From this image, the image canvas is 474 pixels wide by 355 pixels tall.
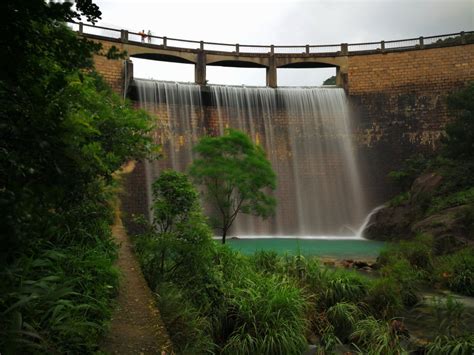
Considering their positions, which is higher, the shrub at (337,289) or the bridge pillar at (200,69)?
the bridge pillar at (200,69)

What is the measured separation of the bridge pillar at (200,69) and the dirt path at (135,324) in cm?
2210

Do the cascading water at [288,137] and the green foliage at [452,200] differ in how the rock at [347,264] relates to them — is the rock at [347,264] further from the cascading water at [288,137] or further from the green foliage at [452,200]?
the cascading water at [288,137]

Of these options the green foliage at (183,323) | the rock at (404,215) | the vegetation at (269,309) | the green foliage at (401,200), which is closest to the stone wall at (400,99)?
the green foliage at (401,200)

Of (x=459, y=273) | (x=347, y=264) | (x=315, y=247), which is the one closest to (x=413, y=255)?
(x=459, y=273)

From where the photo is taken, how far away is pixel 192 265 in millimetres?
5359

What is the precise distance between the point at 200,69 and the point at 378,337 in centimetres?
2301

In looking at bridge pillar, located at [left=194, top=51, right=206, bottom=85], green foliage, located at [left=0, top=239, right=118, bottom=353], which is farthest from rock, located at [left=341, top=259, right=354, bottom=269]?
bridge pillar, located at [left=194, top=51, right=206, bottom=85]

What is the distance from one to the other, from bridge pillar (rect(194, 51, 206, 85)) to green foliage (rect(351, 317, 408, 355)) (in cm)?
2192

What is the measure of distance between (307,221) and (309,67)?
37.5 ft

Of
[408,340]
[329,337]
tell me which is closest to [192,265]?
[329,337]

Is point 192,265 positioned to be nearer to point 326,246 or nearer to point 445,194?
point 326,246

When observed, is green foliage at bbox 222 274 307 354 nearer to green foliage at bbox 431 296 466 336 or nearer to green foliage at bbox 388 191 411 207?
green foliage at bbox 431 296 466 336

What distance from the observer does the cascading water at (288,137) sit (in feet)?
80.9

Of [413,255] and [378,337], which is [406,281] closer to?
[378,337]
